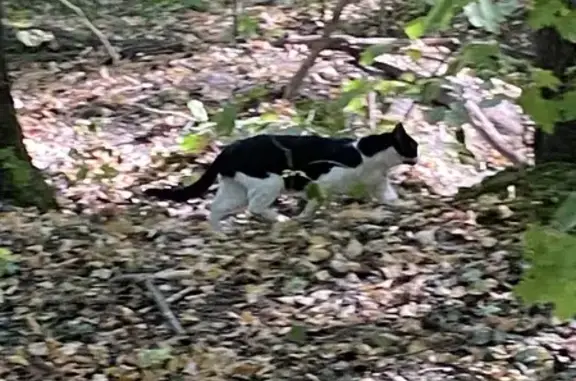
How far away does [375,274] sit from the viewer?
397 centimetres

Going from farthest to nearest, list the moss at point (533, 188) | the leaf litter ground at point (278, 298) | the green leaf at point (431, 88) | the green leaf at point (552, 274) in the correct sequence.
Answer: the moss at point (533, 188)
the green leaf at point (431, 88)
the leaf litter ground at point (278, 298)
the green leaf at point (552, 274)

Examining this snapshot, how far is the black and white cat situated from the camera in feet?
16.5

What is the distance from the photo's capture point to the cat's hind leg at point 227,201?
505 cm

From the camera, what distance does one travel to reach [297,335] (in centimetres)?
354

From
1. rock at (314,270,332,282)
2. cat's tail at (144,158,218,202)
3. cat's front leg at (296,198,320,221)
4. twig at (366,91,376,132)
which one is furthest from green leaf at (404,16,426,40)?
twig at (366,91,376,132)

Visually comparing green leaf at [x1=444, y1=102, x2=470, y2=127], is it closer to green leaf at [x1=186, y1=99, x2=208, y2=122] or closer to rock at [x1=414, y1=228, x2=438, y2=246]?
rock at [x1=414, y1=228, x2=438, y2=246]

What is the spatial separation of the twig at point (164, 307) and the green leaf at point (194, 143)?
6.61ft

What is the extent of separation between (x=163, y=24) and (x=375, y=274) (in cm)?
514

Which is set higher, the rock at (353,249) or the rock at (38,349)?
the rock at (353,249)

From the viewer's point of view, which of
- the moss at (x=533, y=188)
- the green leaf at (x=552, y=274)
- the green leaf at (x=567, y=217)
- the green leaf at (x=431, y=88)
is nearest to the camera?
the green leaf at (x=552, y=274)

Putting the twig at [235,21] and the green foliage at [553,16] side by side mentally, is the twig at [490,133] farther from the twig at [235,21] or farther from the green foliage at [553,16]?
the green foliage at [553,16]

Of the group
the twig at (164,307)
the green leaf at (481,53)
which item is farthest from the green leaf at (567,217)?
the twig at (164,307)

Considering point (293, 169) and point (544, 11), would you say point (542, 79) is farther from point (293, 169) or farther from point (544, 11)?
point (293, 169)

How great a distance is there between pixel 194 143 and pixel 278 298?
2.39 m
